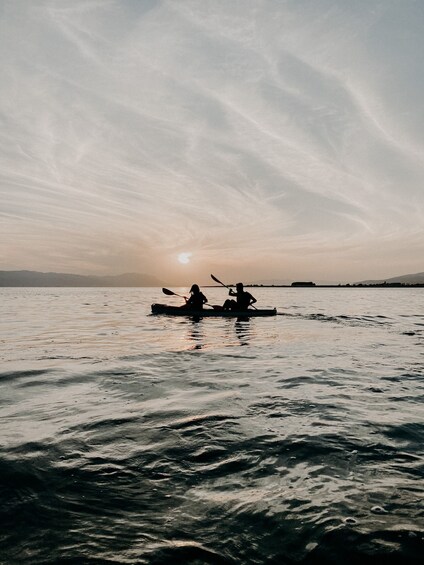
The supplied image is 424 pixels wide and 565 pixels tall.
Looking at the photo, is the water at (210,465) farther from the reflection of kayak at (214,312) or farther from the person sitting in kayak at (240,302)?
the person sitting in kayak at (240,302)

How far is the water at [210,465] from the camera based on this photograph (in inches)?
160

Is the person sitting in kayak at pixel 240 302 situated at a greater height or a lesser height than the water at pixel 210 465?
greater

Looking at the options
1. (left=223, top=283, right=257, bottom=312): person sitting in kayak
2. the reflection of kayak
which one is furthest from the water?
(left=223, top=283, right=257, bottom=312): person sitting in kayak

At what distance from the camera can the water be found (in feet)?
13.3

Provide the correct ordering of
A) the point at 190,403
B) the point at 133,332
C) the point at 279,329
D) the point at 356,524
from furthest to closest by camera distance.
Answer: the point at 279,329, the point at 133,332, the point at 190,403, the point at 356,524

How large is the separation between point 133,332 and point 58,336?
4515 millimetres

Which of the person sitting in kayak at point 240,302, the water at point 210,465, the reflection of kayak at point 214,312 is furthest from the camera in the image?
the person sitting in kayak at point 240,302

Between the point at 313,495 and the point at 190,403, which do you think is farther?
the point at 190,403

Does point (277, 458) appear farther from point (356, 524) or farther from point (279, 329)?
point (279, 329)

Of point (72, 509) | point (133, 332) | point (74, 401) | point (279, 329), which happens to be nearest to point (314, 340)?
point (279, 329)

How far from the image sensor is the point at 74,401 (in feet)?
30.7

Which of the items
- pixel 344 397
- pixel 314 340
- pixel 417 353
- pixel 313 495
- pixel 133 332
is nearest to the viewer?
pixel 313 495

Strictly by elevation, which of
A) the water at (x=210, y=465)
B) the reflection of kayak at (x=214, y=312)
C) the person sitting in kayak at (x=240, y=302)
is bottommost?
the water at (x=210, y=465)

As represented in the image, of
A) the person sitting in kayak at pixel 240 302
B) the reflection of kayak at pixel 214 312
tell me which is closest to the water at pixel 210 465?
the reflection of kayak at pixel 214 312
